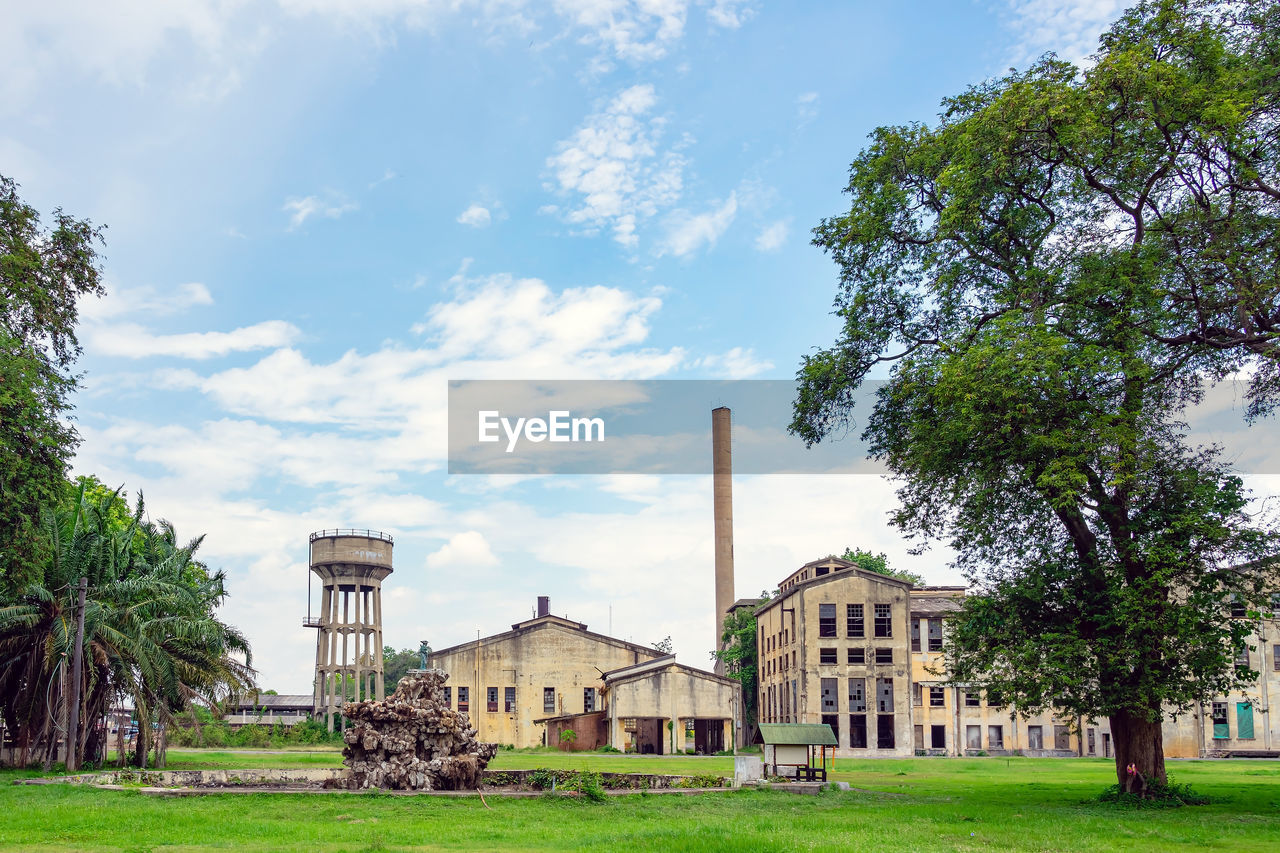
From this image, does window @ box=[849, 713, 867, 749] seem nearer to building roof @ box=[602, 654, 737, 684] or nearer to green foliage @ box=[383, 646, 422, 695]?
building roof @ box=[602, 654, 737, 684]

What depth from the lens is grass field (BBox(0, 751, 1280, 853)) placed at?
18.0 meters

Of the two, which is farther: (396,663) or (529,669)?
(396,663)

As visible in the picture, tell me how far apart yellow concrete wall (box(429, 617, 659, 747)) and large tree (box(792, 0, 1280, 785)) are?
170 ft

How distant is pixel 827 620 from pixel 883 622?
Result: 3.57 metres

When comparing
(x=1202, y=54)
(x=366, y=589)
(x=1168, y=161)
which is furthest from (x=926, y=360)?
(x=366, y=589)

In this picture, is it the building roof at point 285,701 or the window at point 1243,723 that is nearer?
the window at point 1243,723

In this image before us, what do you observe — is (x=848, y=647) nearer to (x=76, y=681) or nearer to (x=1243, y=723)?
(x=1243, y=723)

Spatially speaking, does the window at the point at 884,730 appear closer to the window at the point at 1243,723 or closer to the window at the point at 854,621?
the window at the point at 854,621

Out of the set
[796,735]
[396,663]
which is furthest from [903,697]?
[396,663]

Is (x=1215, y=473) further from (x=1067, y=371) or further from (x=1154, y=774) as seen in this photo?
(x=1154, y=774)

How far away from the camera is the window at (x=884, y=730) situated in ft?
225

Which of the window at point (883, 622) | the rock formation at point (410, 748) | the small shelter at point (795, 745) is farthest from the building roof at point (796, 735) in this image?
the window at point (883, 622)

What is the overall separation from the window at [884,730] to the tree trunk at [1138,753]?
41892 mm

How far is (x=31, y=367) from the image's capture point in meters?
24.9
